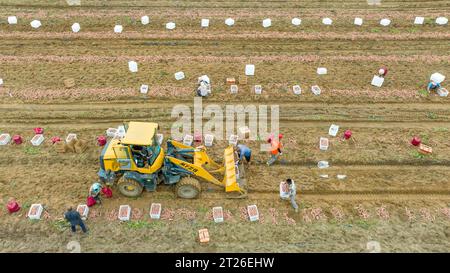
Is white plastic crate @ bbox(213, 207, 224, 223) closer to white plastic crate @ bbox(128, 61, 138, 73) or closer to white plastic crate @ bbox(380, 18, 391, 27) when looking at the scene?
white plastic crate @ bbox(128, 61, 138, 73)

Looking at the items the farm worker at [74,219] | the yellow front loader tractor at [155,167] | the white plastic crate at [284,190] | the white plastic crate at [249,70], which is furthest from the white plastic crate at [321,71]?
Result: the farm worker at [74,219]

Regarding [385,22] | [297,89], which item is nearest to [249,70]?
[297,89]

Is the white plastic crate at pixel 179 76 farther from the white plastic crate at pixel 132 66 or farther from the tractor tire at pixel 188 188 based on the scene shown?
the tractor tire at pixel 188 188

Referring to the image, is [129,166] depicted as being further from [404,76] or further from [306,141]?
[404,76]

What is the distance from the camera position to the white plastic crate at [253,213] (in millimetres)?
9984

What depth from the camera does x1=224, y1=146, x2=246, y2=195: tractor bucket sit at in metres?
10.2

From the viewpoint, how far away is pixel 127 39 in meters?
16.9

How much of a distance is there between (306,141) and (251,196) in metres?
3.09

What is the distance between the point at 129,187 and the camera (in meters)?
10.2

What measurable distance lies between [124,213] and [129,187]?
0.73 m

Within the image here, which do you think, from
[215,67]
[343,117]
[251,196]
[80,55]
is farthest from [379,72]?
[80,55]

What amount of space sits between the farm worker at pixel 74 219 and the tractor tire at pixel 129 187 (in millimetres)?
1408

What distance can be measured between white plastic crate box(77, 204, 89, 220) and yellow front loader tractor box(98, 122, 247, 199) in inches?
35.1

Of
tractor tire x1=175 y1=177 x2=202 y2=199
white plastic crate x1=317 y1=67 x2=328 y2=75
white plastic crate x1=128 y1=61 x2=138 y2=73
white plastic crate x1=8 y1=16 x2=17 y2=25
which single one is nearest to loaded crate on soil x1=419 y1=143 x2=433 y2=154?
white plastic crate x1=317 y1=67 x2=328 y2=75
